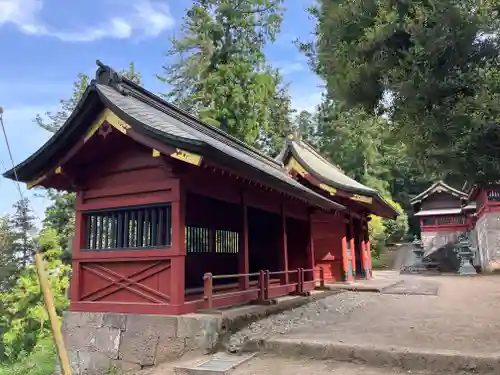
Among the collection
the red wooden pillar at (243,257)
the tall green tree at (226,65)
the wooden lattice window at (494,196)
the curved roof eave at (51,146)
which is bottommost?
the red wooden pillar at (243,257)

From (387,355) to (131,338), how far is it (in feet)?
Answer: 12.1

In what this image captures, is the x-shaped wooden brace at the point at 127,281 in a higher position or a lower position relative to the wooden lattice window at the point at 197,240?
lower

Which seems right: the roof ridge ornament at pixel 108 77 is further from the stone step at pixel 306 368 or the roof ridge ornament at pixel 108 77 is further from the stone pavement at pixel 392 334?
the stone step at pixel 306 368

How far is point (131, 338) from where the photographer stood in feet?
20.9

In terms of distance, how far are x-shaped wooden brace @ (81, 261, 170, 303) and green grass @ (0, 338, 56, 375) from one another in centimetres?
374

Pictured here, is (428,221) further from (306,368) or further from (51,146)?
(51,146)

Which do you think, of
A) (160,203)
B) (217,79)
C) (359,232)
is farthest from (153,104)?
(217,79)

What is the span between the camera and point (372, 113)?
254 inches

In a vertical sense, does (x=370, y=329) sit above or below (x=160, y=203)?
below

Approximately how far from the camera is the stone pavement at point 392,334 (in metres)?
5.06

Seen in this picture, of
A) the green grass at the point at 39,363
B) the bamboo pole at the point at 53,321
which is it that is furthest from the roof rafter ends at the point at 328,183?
the bamboo pole at the point at 53,321

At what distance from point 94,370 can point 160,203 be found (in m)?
2.86

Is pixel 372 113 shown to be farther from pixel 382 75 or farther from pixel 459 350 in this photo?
pixel 459 350

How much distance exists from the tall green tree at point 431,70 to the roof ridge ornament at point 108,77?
141 inches
